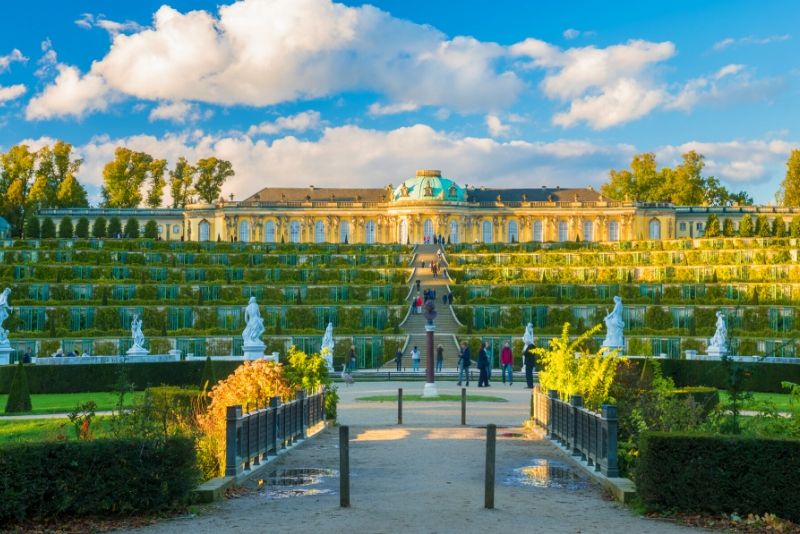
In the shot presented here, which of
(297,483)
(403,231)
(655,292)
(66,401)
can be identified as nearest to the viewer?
(297,483)

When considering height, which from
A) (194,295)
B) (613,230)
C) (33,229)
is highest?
(613,230)

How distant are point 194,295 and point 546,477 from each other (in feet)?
158

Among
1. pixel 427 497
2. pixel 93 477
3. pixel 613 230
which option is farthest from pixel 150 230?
pixel 93 477

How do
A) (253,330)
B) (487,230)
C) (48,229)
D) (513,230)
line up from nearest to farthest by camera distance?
(253,330)
(48,229)
(487,230)
(513,230)

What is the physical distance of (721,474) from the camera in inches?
506

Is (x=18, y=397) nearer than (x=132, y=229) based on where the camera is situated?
Yes

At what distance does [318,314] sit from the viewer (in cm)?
5912

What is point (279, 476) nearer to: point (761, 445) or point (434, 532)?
point (434, 532)

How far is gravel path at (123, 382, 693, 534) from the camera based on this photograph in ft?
41.6

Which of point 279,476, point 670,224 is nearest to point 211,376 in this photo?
point 279,476

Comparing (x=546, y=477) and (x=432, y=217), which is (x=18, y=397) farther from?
(x=432, y=217)

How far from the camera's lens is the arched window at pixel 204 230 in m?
125

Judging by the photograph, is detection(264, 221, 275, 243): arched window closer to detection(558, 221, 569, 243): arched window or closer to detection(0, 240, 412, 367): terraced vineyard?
detection(558, 221, 569, 243): arched window

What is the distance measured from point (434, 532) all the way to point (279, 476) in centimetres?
496
